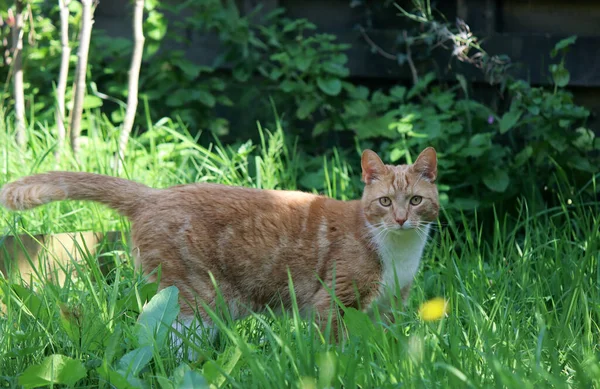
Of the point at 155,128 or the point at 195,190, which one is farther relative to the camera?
the point at 155,128

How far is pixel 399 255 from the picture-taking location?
10.3 ft

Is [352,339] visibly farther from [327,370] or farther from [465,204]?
[465,204]

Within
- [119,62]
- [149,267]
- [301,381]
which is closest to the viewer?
[301,381]

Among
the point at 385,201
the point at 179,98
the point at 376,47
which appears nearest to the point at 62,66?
the point at 179,98

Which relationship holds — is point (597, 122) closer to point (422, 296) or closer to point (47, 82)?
point (422, 296)

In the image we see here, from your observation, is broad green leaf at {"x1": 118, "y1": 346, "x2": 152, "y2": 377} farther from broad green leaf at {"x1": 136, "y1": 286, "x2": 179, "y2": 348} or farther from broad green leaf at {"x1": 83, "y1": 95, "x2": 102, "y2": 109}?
broad green leaf at {"x1": 83, "y1": 95, "x2": 102, "y2": 109}

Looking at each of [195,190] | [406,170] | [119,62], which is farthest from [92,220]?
[119,62]

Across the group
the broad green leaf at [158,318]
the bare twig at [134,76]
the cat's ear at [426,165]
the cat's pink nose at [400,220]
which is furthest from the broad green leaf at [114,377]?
the bare twig at [134,76]

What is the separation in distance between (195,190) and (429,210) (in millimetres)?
1012

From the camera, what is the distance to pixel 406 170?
10.9ft

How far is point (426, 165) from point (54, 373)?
179cm

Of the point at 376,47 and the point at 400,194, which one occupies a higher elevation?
the point at 376,47

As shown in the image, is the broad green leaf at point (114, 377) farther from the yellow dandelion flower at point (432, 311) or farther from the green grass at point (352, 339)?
the yellow dandelion flower at point (432, 311)

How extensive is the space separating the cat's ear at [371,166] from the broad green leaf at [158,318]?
1.16 metres
